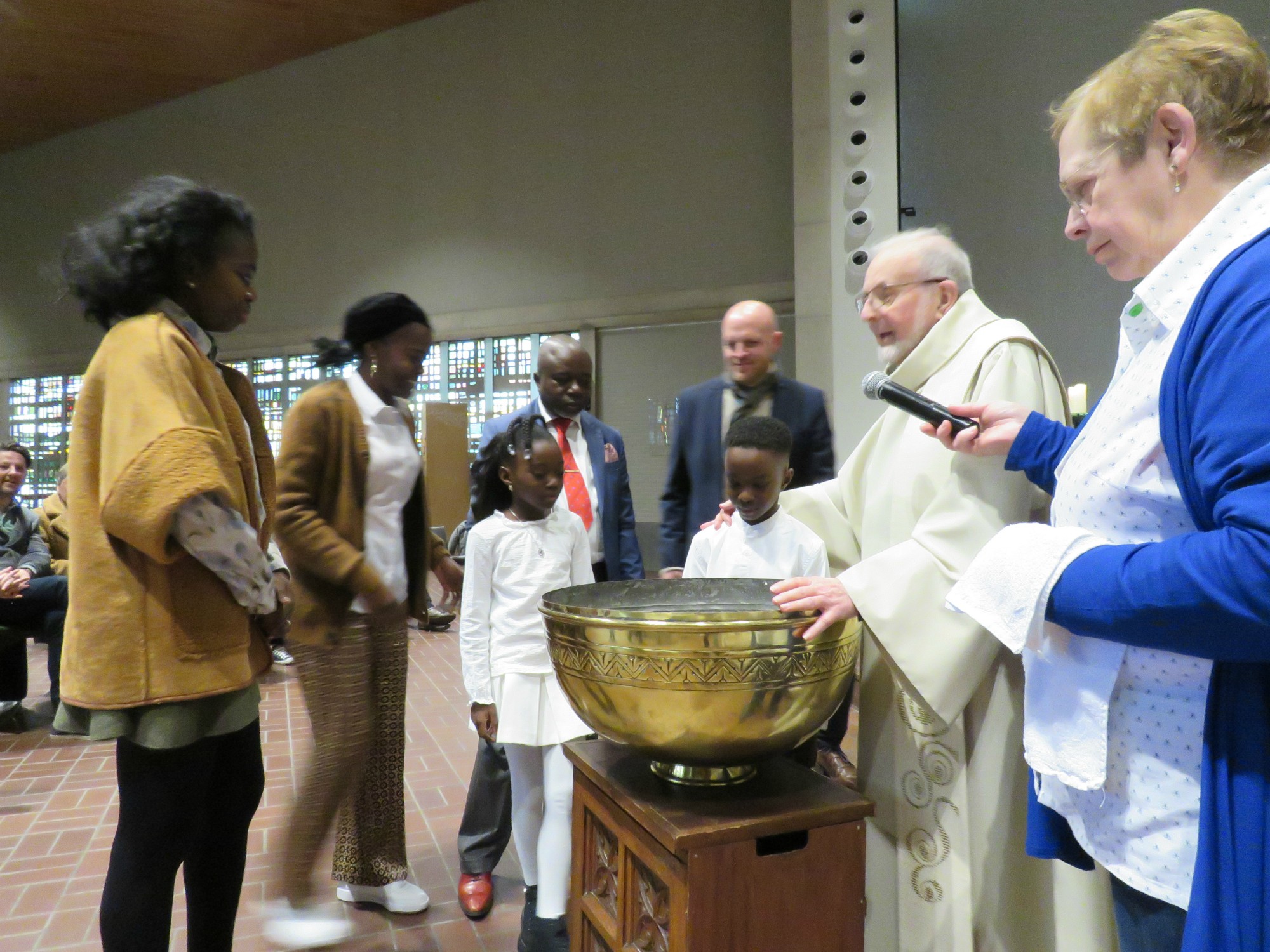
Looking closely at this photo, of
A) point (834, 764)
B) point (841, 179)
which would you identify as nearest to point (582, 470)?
point (834, 764)

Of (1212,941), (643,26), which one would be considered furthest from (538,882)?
(643,26)

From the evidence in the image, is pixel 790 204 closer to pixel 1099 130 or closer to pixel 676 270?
pixel 676 270

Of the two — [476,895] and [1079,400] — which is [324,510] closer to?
[476,895]

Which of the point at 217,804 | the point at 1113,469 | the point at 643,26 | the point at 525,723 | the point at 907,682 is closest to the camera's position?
the point at 1113,469

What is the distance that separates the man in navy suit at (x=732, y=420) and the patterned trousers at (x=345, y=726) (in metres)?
0.86

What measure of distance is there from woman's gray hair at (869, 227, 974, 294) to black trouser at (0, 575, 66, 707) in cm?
413

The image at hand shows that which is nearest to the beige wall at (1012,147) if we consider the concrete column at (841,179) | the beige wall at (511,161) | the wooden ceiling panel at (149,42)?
the concrete column at (841,179)

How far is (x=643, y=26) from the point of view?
24.8 feet

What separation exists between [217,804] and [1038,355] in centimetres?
171

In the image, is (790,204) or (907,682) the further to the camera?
(790,204)

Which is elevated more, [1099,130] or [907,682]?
[1099,130]

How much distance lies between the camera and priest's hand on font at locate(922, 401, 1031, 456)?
1399 millimetres

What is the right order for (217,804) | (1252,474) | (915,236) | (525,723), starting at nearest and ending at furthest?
(1252,474) < (217,804) < (915,236) < (525,723)

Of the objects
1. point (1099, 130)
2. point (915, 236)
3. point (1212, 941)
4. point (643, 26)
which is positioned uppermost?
point (643, 26)
